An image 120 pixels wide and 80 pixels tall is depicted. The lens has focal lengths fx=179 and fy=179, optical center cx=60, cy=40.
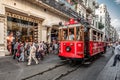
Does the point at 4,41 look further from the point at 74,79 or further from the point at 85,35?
the point at 74,79

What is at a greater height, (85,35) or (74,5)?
(74,5)

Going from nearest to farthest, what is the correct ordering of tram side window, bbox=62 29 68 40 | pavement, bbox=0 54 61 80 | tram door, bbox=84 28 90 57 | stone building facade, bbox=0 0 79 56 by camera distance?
pavement, bbox=0 54 61 80 → tram door, bbox=84 28 90 57 → tram side window, bbox=62 29 68 40 → stone building facade, bbox=0 0 79 56

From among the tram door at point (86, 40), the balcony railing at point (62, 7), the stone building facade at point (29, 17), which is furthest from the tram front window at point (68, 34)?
the balcony railing at point (62, 7)

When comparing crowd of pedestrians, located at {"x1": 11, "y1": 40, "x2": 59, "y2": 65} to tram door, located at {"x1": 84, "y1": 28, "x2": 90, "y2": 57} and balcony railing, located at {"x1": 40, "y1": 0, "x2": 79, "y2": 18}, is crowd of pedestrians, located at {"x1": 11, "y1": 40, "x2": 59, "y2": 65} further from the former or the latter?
balcony railing, located at {"x1": 40, "y1": 0, "x2": 79, "y2": 18}

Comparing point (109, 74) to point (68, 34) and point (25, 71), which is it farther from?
point (25, 71)

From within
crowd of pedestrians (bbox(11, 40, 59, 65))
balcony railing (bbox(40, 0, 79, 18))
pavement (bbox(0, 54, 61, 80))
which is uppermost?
balcony railing (bbox(40, 0, 79, 18))

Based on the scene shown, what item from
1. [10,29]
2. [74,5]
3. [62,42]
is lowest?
[62,42]

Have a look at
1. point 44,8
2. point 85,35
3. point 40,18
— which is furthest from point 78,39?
point 44,8

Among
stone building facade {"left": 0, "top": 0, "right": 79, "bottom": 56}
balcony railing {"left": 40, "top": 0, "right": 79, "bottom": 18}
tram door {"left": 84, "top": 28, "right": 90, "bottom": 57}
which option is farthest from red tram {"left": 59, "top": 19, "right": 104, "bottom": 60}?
balcony railing {"left": 40, "top": 0, "right": 79, "bottom": 18}

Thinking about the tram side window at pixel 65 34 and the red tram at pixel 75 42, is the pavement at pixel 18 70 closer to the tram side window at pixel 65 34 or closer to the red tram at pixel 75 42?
the red tram at pixel 75 42

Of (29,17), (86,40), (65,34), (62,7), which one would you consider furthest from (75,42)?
(62,7)

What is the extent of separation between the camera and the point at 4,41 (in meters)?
15.7

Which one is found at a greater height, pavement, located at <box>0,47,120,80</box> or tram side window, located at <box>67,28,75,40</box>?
tram side window, located at <box>67,28,75,40</box>

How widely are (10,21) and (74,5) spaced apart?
2050 centimetres
